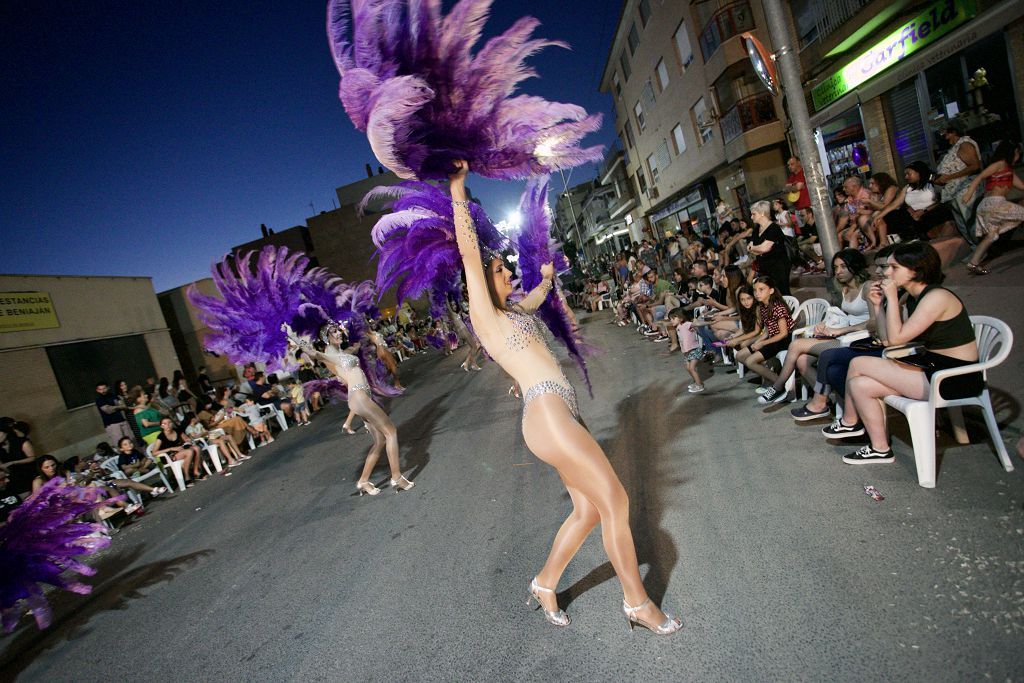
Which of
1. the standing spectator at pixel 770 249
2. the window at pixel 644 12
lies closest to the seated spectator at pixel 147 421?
the standing spectator at pixel 770 249

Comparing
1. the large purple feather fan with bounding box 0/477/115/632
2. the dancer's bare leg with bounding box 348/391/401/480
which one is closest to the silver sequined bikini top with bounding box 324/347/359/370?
the dancer's bare leg with bounding box 348/391/401/480

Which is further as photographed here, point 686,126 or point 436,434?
point 686,126

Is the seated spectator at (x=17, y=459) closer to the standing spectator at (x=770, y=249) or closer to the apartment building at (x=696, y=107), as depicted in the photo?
the standing spectator at (x=770, y=249)

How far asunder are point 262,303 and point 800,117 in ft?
22.4

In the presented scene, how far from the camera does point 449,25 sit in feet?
7.31

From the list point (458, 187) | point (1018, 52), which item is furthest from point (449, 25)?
point (1018, 52)

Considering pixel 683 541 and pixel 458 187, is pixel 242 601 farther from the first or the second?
pixel 458 187

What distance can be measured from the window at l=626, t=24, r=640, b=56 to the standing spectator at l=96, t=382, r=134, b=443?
27013 millimetres

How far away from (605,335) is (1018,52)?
854 centimetres

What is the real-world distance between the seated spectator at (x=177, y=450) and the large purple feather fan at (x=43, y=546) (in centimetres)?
495

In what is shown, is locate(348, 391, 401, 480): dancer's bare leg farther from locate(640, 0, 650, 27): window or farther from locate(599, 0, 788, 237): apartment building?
locate(640, 0, 650, 27): window

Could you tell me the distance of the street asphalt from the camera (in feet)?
7.04

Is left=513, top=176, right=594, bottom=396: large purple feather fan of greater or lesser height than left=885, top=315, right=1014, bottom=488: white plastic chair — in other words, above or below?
above

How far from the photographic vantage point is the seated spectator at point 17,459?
8134 mm
